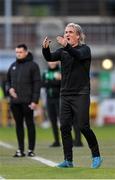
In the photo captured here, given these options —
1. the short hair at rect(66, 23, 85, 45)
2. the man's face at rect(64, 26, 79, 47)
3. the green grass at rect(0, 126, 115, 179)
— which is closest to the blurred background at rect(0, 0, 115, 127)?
the green grass at rect(0, 126, 115, 179)

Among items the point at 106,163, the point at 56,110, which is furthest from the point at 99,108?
the point at 106,163

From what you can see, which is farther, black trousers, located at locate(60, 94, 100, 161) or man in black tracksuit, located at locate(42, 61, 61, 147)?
man in black tracksuit, located at locate(42, 61, 61, 147)

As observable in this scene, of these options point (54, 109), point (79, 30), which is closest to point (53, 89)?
point (54, 109)

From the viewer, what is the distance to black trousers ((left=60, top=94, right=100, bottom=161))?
13.2 m

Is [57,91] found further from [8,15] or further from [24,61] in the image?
[8,15]

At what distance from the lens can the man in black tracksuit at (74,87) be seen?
13195 millimetres

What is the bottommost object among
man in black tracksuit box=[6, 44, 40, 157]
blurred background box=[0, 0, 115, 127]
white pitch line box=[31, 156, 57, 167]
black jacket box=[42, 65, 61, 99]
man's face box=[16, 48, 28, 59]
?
blurred background box=[0, 0, 115, 127]

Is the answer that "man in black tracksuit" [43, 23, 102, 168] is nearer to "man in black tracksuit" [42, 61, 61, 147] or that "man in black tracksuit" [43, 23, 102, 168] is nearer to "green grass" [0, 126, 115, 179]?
"green grass" [0, 126, 115, 179]

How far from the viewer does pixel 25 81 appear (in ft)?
54.1

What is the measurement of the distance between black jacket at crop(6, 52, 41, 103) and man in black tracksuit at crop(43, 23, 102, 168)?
305 cm

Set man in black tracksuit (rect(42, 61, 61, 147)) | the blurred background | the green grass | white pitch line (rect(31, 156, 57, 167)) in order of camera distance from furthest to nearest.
Answer: the blurred background < man in black tracksuit (rect(42, 61, 61, 147)) < white pitch line (rect(31, 156, 57, 167)) < the green grass

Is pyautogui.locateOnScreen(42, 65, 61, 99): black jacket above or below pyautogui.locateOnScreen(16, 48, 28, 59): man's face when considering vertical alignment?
below

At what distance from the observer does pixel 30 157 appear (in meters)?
16.1

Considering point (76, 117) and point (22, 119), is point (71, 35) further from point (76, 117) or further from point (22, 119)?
point (22, 119)
